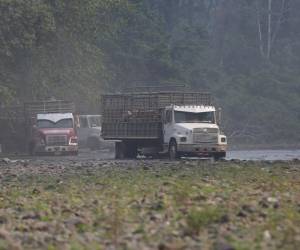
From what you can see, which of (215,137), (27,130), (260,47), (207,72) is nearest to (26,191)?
(215,137)

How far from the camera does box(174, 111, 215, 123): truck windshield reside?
128ft

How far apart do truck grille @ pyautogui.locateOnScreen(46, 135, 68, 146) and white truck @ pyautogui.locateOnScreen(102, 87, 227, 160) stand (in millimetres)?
6665

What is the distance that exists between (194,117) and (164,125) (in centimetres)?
123

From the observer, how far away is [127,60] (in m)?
71.5

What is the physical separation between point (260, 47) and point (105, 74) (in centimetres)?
2368

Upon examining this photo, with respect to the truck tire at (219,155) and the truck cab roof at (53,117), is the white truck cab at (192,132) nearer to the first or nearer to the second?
the truck tire at (219,155)

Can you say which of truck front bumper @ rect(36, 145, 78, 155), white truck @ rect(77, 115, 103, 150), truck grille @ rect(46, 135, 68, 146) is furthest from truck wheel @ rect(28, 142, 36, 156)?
white truck @ rect(77, 115, 103, 150)

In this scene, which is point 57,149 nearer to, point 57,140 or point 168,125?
point 57,140

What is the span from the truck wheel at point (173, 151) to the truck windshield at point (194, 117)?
98cm

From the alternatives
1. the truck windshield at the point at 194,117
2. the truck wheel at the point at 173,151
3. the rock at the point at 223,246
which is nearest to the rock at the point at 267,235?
the rock at the point at 223,246

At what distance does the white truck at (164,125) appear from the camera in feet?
125

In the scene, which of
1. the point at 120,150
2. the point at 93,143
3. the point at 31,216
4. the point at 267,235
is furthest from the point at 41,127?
the point at 267,235

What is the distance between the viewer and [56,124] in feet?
164

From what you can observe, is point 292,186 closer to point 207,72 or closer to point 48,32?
point 48,32
